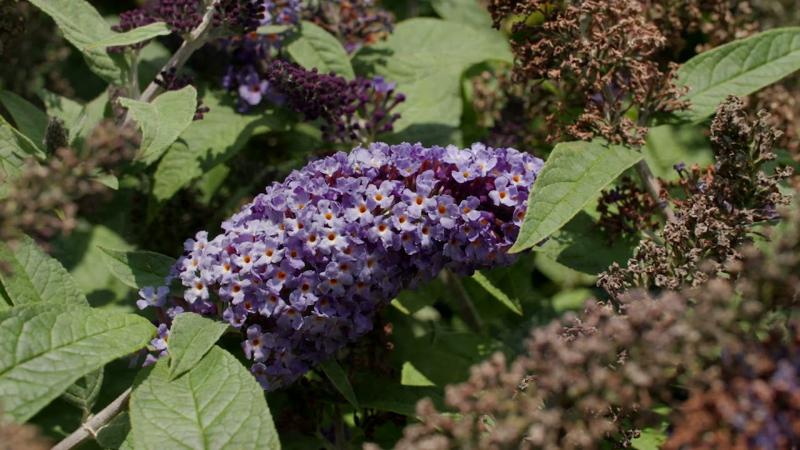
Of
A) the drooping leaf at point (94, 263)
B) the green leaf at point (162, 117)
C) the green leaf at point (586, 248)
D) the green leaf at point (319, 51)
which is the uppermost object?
the green leaf at point (162, 117)

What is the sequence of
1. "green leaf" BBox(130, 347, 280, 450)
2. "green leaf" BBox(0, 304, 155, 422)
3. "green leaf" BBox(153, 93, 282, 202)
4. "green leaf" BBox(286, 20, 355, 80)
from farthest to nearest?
"green leaf" BBox(286, 20, 355, 80)
"green leaf" BBox(153, 93, 282, 202)
"green leaf" BBox(130, 347, 280, 450)
"green leaf" BBox(0, 304, 155, 422)

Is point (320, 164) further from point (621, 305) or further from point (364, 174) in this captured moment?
point (621, 305)

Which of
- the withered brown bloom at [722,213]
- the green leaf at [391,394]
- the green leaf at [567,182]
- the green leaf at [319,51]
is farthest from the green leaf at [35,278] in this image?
the withered brown bloom at [722,213]

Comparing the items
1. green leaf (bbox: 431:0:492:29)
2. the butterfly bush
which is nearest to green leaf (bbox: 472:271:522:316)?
the butterfly bush

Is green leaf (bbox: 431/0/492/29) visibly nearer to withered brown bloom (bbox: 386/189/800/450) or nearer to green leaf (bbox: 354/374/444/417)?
green leaf (bbox: 354/374/444/417)

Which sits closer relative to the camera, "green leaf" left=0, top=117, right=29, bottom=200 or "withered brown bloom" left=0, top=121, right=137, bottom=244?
"withered brown bloom" left=0, top=121, right=137, bottom=244

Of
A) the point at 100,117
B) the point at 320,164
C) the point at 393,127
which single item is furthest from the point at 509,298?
the point at 100,117

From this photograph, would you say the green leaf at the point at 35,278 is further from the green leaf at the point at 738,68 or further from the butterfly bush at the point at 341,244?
the green leaf at the point at 738,68
